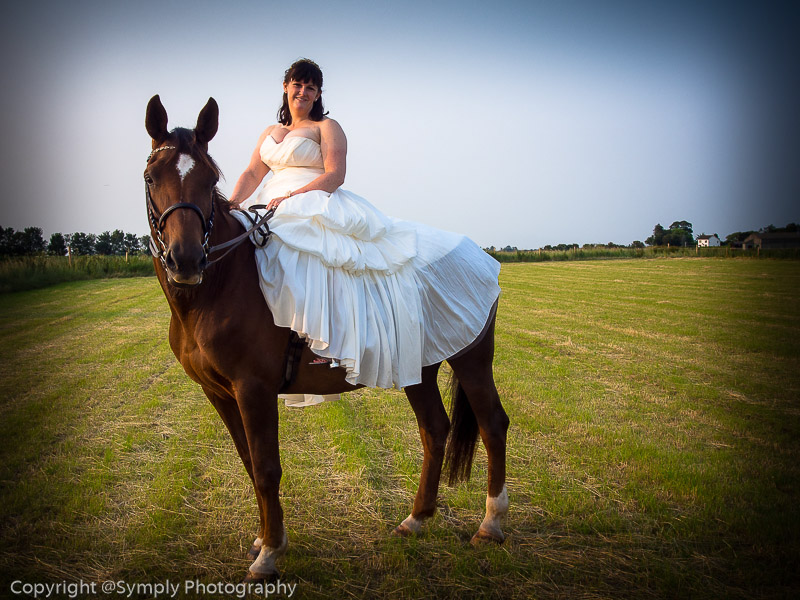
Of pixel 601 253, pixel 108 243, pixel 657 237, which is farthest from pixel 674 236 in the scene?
pixel 108 243

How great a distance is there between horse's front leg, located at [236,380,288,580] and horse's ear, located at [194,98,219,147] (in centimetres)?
151

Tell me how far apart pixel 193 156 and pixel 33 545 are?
2989mm

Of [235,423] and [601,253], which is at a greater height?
[601,253]

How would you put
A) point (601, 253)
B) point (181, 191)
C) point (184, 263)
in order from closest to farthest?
point (184, 263) < point (181, 191) < point (601, 253)

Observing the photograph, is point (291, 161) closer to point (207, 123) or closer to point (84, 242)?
point (207, 123)

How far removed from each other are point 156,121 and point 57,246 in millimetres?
32272

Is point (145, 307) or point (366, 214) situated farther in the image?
point (145, 307)

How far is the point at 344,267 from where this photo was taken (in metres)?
3.37

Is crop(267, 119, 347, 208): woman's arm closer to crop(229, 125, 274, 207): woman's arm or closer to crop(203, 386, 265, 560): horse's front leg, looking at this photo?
crop(229, 125, 274, 207): woman's arm

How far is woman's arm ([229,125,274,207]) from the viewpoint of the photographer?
3871 mm

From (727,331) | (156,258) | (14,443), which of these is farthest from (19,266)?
(727,331)

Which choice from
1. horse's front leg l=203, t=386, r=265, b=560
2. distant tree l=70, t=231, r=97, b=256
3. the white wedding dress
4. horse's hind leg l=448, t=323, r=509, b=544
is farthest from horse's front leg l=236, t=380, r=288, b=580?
distant tree l=70, t=231, r=97, b=256

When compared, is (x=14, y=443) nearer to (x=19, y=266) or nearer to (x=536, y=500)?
(x=536, y=500)

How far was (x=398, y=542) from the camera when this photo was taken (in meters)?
A: 3.65
